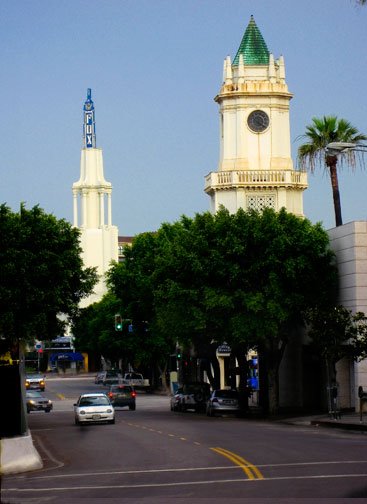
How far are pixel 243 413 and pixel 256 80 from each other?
37.1m

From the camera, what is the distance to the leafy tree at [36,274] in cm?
5422

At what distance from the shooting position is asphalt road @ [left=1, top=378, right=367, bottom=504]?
22.7 meters

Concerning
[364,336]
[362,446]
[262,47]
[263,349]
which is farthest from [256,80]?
[362,446]

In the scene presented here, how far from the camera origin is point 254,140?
93688 mm

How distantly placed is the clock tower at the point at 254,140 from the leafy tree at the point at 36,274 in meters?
34.2

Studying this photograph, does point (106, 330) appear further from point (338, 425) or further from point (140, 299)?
point (338, 425)

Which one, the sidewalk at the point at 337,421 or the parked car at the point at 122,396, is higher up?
the parked car at the point at 122,396

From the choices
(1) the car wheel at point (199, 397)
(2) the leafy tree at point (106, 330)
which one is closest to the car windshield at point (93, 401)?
(1) the car wheel at point (199, 397)

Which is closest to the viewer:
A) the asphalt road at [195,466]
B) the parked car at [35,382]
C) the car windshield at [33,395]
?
the asphalt road at [195,466]

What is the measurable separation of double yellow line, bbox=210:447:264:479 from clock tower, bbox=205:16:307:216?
57.5 metres

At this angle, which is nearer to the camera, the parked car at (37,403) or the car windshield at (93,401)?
the car windshield at (93,401)

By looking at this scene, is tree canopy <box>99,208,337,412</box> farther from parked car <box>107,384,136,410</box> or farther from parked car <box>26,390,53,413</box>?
parked car <box>26,390,53,413</box>

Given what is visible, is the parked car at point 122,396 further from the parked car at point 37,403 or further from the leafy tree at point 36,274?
the leafy tree at point 36,274

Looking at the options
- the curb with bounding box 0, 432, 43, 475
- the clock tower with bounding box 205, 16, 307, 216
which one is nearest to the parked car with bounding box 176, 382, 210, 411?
the clock tower with bounding box 205, 16, 307, 216
